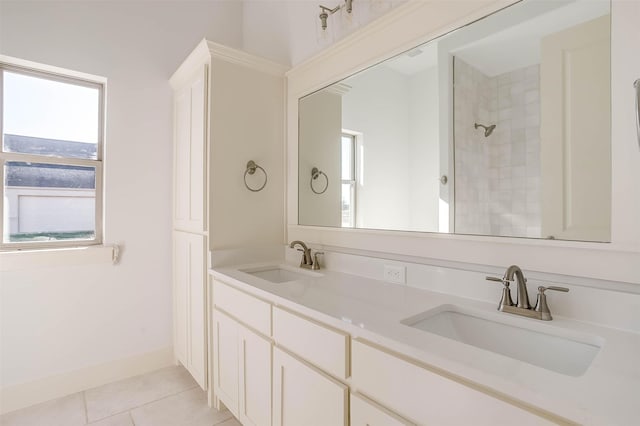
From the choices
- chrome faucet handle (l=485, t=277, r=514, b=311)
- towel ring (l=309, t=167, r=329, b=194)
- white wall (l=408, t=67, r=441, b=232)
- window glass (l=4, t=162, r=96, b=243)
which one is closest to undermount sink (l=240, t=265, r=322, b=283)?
towel ring (l=309, t=167, r=329, b=194)

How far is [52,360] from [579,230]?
9.72 ft

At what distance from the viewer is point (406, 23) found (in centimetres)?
150

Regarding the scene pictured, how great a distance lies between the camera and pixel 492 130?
1.29 meters

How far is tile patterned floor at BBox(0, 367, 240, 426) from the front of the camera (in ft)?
6.10

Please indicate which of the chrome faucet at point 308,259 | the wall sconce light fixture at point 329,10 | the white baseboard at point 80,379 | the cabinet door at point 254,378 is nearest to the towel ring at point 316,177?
the chrome faucet at point 308,259

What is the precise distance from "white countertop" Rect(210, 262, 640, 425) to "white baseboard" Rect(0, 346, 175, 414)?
1.51 meters

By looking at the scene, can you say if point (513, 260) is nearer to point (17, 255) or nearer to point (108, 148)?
point (108, 148)

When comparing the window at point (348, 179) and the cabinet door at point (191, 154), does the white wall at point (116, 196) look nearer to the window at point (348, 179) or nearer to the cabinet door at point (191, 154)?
the cabinet door at point (191, 154)

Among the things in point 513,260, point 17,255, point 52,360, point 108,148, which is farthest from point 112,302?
point 513,260

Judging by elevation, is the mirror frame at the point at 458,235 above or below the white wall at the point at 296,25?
below

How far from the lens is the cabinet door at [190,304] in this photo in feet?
6.56

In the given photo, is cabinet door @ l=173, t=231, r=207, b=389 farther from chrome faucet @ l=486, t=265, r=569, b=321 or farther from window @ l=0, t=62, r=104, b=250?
chrome faucet @ l=486, t=265, r=569, b=321

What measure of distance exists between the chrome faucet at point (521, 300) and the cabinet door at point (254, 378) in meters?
0.97

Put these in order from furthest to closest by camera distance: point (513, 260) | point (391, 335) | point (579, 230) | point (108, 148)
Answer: point (108, 148) < point (513, 260) < point (579, 230) < point (391, 335)
